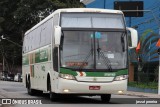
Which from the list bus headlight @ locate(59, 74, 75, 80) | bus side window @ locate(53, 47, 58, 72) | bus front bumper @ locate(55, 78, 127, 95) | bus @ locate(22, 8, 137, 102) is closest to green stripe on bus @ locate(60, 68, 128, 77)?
bus @ locate(22, 8, 137, 102)

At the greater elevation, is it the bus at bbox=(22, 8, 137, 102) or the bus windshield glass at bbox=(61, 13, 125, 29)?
the bus windshield glass at bbox=(61, 13, 125, 29)

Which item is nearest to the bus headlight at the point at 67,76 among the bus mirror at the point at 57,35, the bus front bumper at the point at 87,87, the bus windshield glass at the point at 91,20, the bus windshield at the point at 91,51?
the bus front bumper at the point at 87,87

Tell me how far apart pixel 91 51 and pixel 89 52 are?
0.09 meters

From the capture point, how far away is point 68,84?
62.6ft

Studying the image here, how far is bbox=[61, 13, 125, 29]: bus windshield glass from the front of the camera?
1983 cm

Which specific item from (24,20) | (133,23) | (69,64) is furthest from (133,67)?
(69,64)

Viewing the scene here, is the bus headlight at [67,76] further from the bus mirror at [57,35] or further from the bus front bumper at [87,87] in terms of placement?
the bus mirror at [57,35]

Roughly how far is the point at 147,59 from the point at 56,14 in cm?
2454

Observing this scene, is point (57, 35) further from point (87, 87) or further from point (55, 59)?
point (87, 87)

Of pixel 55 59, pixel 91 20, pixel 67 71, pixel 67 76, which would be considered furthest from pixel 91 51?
pixel 55 59

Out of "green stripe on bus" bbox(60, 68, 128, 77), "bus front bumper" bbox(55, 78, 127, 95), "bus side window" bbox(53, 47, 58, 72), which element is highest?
"bus side window" bbox(53, 47, 58, 72)

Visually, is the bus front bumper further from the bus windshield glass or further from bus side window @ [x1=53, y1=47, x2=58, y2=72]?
the bus windshield glass

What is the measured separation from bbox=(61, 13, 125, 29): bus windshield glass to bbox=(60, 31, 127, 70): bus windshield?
39cm

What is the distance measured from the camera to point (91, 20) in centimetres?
2005
